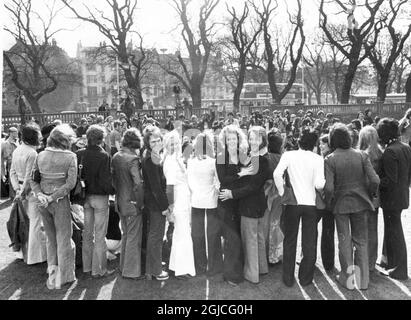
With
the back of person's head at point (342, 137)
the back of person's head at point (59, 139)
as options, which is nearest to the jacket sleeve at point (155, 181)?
the back of person's head at point (59, 139)

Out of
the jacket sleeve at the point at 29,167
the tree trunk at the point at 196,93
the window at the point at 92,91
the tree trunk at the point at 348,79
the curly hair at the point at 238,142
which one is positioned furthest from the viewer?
the window at the point at 92,91

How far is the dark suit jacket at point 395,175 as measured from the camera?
5.49m

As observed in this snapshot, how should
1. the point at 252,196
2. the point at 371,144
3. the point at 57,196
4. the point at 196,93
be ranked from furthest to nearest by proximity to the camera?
the point at 196,93, the point at 371,144, the point at 252,196, the point at 57,196

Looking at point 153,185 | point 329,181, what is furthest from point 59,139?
point 329,181

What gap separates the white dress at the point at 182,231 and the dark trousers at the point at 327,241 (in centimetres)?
184

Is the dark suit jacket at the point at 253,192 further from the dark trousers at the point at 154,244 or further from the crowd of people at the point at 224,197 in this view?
the dark trousers at the point at 154,244

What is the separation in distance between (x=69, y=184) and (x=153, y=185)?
3.37 feet

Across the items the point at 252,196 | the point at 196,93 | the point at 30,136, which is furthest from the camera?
the point at 196,93

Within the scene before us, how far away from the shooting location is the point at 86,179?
564 cm

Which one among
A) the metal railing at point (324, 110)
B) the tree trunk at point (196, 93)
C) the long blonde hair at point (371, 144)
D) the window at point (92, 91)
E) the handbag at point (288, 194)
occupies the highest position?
the window at point (92, 91)

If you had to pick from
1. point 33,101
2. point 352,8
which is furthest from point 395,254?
point 33,101

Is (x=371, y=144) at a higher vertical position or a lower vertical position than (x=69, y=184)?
higher

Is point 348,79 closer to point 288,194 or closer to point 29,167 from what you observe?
point 288,194

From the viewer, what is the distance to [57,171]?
5379 mm
